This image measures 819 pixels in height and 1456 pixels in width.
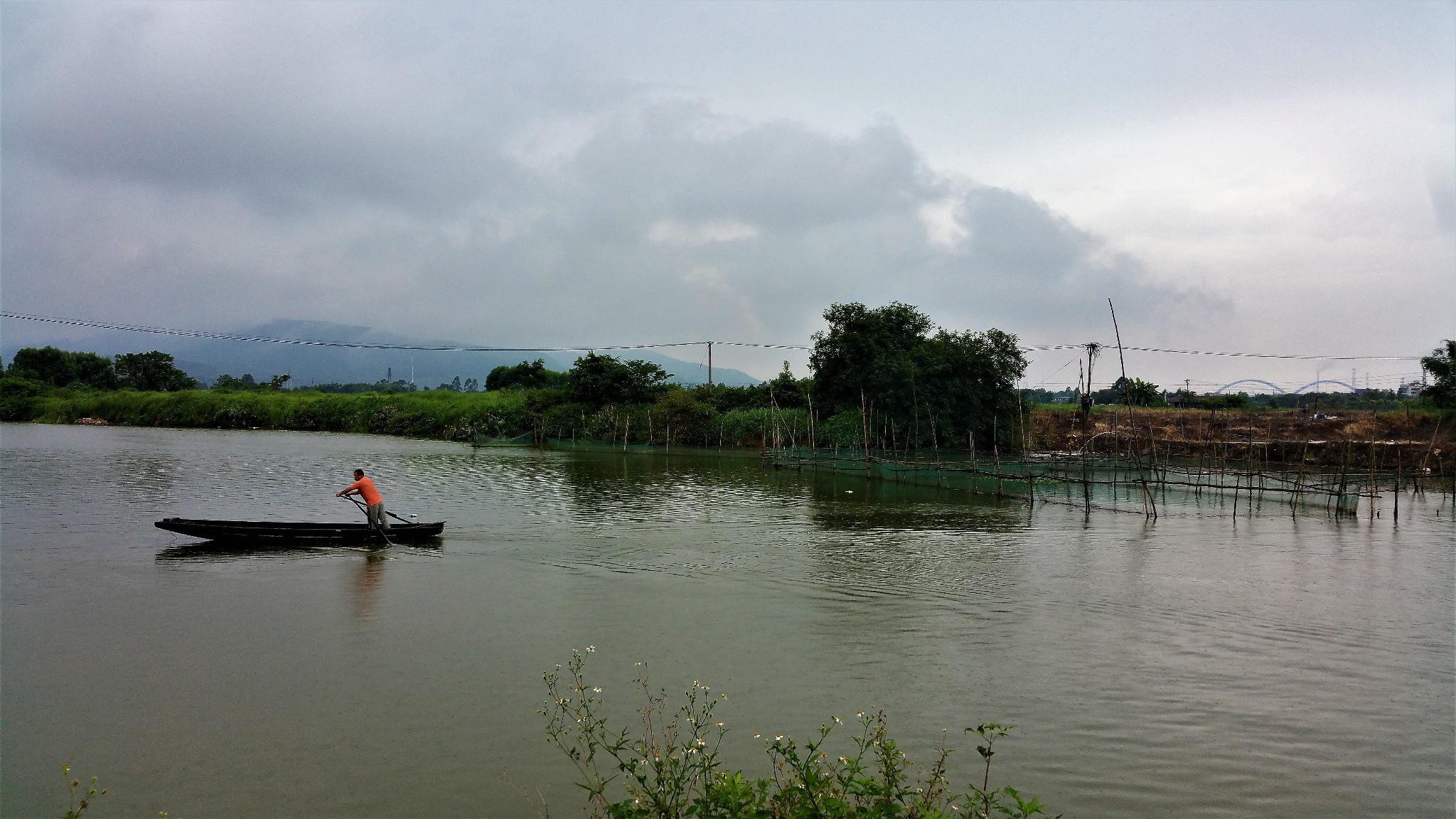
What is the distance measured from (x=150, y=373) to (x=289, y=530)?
57396 millimetres

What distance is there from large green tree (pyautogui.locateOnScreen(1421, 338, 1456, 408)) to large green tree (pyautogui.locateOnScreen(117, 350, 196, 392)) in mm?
67603

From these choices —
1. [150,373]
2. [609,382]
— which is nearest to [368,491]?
[609,382]

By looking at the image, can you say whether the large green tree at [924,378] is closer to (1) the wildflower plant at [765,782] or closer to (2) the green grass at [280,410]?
(2) the green grass at [280,410]

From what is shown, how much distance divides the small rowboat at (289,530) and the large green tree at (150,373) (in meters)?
55.1

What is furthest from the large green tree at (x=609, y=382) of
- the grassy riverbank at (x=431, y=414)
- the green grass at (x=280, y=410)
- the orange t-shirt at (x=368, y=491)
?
the orange t-shirt at (x=368, y=491)

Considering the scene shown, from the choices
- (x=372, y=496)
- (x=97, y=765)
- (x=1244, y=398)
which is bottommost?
(x=97, y=765)

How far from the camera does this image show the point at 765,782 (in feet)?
12.4

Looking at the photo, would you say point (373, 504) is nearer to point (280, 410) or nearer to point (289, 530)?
point (289, 530)

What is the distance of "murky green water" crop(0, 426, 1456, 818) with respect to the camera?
5.32m

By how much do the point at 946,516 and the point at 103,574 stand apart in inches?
535

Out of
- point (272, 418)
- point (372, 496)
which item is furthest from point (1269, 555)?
point (272, 418)

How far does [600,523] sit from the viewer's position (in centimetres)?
1546

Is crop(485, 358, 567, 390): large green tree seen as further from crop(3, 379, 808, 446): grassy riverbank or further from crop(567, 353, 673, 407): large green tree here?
crop(567, 353, 673, 407): large green tree

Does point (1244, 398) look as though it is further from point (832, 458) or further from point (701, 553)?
point (701, 553)
